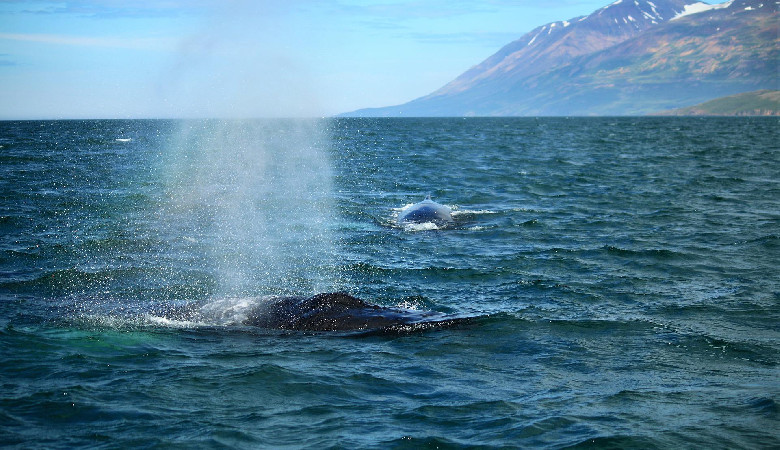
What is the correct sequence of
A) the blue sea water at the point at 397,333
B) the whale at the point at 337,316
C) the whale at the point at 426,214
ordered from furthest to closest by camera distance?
the whale at the point at 426,214 → the whale at the point at 337,316 → the blue sea water at the point at 397,333

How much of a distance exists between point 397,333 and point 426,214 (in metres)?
14.5

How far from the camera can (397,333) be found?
13.2 m

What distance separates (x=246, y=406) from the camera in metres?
10.2

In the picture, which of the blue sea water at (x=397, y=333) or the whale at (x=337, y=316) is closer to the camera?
the blue sea water at (x=397, y=333)

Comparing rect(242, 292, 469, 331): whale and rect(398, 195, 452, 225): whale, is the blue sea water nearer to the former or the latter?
rect(242, 292, 469, 331): whale

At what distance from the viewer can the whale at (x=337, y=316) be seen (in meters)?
13.4

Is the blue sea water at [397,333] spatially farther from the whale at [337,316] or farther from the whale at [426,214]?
the whale at [426,214]

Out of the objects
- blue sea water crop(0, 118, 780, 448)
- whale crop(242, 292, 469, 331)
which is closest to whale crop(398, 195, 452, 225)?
blue sea water crop(0, 118, 780, 448)

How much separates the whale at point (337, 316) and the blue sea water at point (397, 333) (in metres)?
0.34

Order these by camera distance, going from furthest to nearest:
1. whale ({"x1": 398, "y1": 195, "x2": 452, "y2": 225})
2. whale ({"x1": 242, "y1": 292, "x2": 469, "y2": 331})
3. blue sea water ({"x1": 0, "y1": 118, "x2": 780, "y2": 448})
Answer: whale ({"x1": 398, "y1": 195, "x2": 452, "y2": 225}), whale ({"x1": 242, "y1": 292, "x2": 469, "y2": 331}), blue sea water ({"x1": 0, "y1": 118, "x2": 780, "y2": 448})

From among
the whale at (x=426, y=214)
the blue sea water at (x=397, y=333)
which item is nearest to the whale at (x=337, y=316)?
the blue sea water at (x=397, y=333)

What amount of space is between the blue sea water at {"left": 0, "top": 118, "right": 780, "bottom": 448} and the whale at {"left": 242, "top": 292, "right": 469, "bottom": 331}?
0.34 metres

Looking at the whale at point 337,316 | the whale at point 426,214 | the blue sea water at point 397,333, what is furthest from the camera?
the whale at point 426,214

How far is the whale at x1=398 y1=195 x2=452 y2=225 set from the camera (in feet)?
88.9
